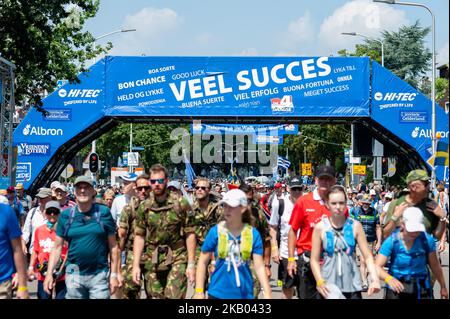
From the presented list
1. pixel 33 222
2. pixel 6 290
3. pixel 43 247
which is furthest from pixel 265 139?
pixel 6 290

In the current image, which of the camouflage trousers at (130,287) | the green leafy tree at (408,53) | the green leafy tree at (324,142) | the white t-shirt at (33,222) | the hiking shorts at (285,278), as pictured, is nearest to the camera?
the camouflage trousers at (130,287)

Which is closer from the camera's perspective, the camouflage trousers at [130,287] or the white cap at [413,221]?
the white cap at [413,221]

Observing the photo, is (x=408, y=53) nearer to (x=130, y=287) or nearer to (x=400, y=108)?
(x=400, y=108)

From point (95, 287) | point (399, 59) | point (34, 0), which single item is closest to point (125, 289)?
point (95, 287)

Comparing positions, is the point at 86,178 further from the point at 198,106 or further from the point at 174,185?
the point at 198,106

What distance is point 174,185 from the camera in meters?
12.9

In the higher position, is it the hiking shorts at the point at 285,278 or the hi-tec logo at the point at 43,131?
the hi-tec logo at the point at 43,131

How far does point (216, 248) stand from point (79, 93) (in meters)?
24.5

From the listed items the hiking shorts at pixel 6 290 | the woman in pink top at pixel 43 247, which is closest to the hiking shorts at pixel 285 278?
the woman in pink top at pixel 43 247

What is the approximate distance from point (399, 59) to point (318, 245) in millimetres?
54748

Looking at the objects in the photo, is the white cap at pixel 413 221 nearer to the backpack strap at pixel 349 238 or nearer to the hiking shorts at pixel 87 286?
the backpack strap at pixel 349 238

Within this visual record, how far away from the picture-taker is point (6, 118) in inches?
890

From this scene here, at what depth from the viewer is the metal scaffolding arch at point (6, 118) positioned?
21078 millimetres

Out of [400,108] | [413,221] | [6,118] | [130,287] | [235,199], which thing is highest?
[400,108]
